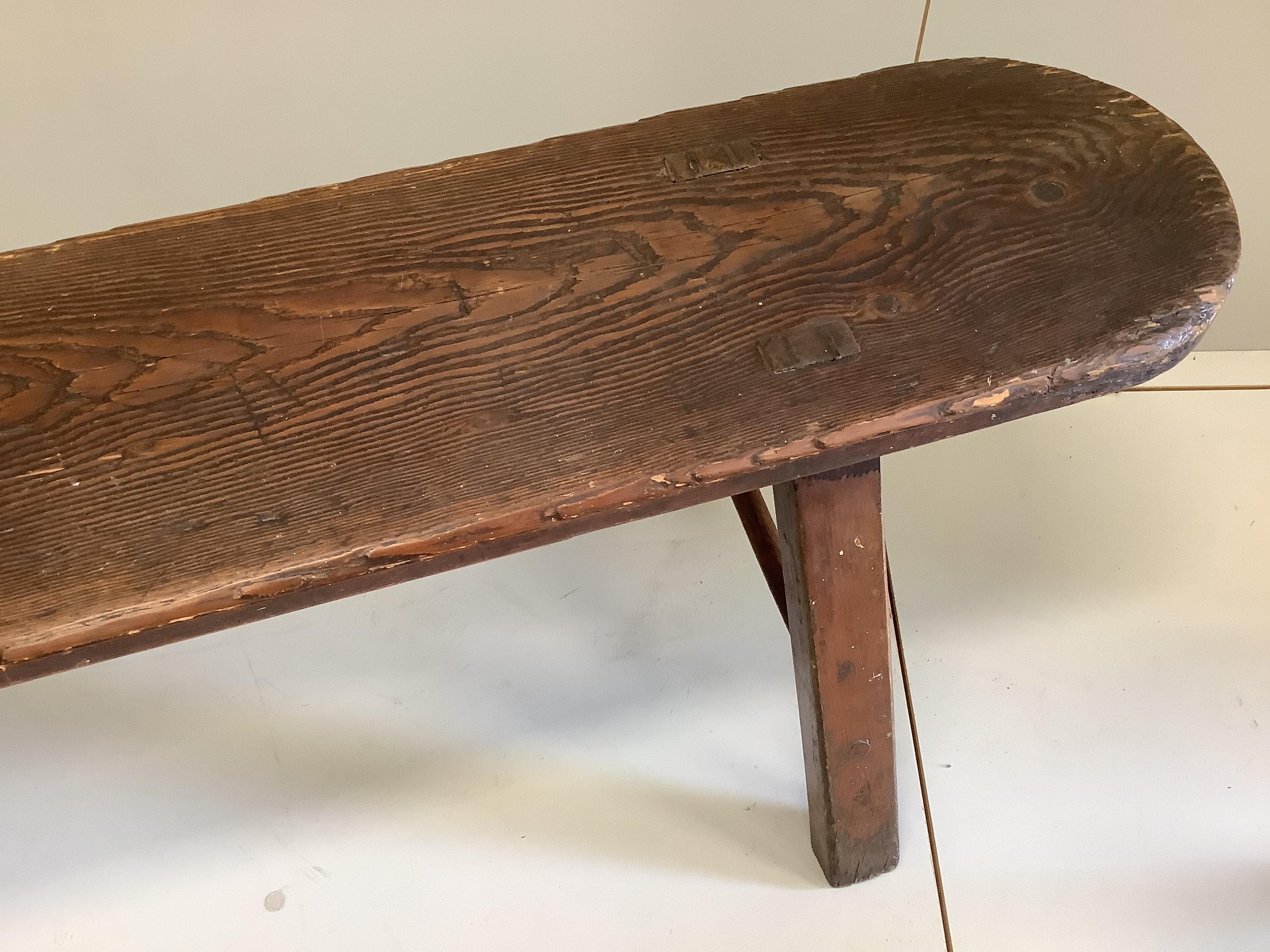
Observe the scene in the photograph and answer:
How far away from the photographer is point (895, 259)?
695 mm

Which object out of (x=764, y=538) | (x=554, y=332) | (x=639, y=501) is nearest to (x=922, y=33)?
(x=764, y=538)

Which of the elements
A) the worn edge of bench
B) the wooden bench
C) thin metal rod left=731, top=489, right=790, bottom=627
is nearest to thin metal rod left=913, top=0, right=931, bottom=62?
the wooden bench

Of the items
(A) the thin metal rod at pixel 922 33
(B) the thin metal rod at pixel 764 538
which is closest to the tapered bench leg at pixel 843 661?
(B) the thin metal rod at pixel 764 538

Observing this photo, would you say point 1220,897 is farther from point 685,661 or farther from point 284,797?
point 284,797

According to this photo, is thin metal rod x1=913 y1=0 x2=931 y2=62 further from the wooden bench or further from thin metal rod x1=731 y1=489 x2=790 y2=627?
thin metal rod x1=731 y1=489 x2=790 y2=627

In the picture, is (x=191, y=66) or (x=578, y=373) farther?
(x=191, y=66)

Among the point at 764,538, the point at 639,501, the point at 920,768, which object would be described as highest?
the point at 639,501

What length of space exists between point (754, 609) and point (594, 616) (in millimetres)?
191

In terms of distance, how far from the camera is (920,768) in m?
1.01

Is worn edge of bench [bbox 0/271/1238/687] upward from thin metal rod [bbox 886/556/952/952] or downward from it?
upward

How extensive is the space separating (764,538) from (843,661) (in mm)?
237

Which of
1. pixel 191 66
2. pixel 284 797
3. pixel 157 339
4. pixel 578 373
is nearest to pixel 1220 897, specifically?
pixel 578 373

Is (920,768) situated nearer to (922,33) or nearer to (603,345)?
(603,345)

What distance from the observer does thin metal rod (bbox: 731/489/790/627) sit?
924 mm
